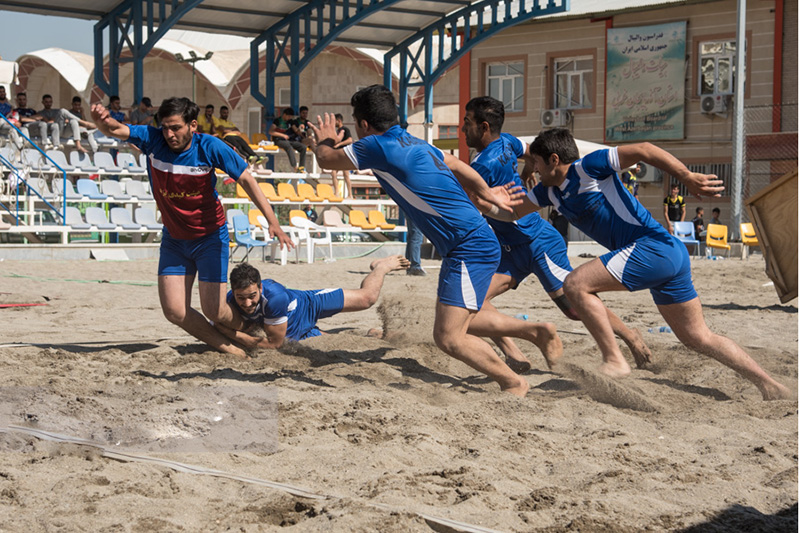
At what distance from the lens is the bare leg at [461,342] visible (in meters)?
5.12

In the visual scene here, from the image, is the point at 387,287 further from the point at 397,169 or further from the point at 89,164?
the point at 89,164

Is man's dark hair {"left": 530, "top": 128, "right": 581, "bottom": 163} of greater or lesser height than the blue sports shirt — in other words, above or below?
above

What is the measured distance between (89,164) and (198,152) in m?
13.2

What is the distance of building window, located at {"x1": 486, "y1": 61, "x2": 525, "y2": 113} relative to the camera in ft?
101

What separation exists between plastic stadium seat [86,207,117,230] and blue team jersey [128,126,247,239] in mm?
11097

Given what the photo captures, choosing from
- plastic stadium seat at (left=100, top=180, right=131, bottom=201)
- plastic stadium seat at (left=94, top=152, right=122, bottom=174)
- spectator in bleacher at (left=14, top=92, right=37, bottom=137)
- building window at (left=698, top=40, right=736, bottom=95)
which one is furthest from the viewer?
building window at (left=698, top=40, right=736, bottom=95)

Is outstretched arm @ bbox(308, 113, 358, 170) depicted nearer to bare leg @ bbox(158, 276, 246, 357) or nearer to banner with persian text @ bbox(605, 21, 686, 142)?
bare leg @ bbox(158, 276, 246, 357)

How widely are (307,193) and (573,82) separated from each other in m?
13.0

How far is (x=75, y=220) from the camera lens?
1697 cm

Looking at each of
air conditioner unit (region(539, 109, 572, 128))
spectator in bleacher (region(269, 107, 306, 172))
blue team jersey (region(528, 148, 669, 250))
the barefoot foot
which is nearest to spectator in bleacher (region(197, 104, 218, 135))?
spectator in bleacher (region(269, 107, 306, 172))

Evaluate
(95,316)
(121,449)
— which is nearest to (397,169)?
(121,449)

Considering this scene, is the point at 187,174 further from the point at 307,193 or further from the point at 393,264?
the point at 307,193

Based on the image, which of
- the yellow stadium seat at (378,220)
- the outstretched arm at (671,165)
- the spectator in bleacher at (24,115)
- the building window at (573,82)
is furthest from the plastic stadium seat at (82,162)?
the building window at (573,82)

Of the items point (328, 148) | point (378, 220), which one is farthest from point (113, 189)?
point (328, 148)
